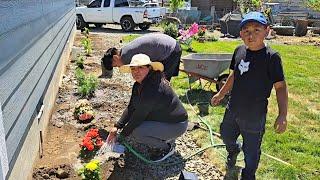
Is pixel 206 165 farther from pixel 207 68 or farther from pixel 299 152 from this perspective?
pixel 207 68

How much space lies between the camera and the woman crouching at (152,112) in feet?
12.1

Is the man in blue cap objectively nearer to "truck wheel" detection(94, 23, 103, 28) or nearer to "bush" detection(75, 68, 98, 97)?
"bush" detection(75, 68, 98, 97)

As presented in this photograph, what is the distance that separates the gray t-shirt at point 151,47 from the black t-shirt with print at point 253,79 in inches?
61.8

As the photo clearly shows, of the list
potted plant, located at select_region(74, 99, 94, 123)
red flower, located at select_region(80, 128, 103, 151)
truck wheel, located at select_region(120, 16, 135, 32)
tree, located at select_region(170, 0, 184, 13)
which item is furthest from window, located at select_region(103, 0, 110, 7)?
red flower, located at select_region(80, 128, 103, 151)

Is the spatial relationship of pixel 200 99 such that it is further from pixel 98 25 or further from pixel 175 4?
pixel 175 4

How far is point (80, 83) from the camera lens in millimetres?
6672

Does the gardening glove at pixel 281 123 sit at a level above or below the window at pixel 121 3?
below

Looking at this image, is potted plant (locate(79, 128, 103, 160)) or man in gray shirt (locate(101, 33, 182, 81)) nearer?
potted plant (locate(79, 128, 103, 160))

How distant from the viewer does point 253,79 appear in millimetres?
3266

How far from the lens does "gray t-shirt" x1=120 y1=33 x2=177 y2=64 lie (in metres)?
4.64

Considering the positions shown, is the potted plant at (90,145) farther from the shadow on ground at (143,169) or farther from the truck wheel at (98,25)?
the truck wheel at (98,25)

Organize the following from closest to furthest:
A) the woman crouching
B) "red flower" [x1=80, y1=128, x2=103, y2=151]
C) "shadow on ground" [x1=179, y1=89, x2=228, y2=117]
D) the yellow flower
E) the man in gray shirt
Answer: the yellow flower < the woman crouching < "red flower" [x1=80, y1=128, x2=103, y2=151] < the man in gray shirt < "shadow on ground" [x1=179, y1=89, x2=228, y2=117]

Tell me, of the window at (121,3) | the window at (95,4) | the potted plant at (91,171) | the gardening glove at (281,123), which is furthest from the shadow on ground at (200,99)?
the window at (95,4)

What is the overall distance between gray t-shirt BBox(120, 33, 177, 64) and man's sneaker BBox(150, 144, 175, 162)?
3.71 ft
